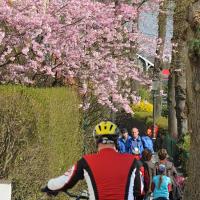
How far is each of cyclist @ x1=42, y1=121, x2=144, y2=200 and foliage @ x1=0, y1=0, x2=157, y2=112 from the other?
897cm

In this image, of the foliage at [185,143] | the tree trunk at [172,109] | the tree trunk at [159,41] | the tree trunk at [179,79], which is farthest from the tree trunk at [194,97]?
the tree trunk at [172,109]

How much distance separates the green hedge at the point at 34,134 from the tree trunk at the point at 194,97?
95.5 inches

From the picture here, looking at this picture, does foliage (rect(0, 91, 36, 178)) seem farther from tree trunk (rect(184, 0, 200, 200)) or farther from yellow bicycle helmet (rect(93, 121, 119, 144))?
yellow bicycle helmet (rect(93, 121, 119, 144))

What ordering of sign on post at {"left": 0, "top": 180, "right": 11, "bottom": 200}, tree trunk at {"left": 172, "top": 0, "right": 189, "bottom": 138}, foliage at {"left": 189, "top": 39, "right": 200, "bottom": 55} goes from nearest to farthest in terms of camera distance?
sign on post at {"left": 0, "top": 180, "right": 11, "bottom": 200} < foliage at {"left": 189, "top": 39, "right": 200, "bottom": 55} < tree trunk at {"left": 172, "top": 0, "right": 189, "bottom": 138}

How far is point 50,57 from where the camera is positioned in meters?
17.5

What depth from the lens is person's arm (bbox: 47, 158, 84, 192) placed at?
599 cm

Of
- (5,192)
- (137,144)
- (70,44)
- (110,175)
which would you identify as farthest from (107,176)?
(70,44)

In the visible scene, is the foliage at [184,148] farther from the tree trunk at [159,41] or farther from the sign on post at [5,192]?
the sign on post at [5,192]

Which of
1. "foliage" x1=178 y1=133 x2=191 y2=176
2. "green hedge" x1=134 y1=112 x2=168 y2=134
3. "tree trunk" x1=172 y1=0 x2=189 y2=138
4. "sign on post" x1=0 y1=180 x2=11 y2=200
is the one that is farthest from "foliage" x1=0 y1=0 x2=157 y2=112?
"green hedge" x1=134 y1=112 x2=168 y2=134

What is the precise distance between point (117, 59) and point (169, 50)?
271 inches

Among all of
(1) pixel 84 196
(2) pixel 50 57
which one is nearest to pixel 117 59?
(2) pixel 50 57

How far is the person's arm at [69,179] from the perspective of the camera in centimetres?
599

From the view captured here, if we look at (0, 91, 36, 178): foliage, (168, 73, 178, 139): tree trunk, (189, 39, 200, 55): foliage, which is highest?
(168, 73, 178, 139): tree trunk

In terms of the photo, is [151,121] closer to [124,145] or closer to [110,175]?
[124,145]
